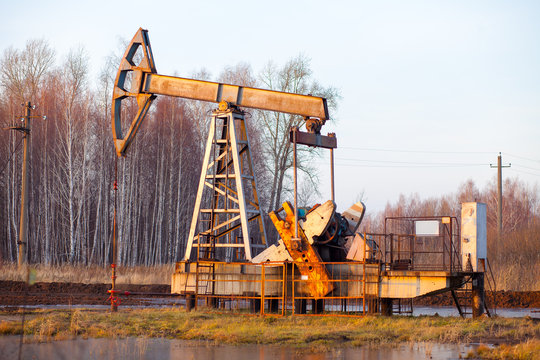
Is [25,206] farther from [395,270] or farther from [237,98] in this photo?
[395,270]

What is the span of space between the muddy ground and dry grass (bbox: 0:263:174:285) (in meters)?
1.44

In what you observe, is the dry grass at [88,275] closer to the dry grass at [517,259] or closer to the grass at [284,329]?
the grass at [284,329]

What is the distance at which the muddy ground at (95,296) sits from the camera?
848 inches

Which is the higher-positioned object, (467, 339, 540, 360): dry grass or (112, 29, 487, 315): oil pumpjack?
(112, 29, 487, 315): oil pumpjack

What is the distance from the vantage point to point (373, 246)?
1656 centimetres

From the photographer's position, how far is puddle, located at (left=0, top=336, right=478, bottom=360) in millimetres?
10094

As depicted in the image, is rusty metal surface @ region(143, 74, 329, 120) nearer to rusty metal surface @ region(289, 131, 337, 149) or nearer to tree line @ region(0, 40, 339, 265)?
rusty metal surface @ region(289, 131, 337, 149)

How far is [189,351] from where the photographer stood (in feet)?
35.4

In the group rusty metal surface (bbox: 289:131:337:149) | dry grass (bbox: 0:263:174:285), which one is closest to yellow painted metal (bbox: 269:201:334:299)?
rusty metal surface (bbox: 289:131:337:149)

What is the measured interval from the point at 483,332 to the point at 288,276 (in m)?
5.04

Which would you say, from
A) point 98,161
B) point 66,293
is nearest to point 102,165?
point 98,161

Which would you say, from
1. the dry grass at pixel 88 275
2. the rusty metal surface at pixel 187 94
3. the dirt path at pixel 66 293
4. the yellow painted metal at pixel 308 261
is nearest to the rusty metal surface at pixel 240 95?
the rusty metal surface at pixel 187 94

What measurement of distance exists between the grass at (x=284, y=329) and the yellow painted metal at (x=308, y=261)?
2.60ft

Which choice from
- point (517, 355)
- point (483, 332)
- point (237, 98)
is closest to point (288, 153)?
point (237, 98)
